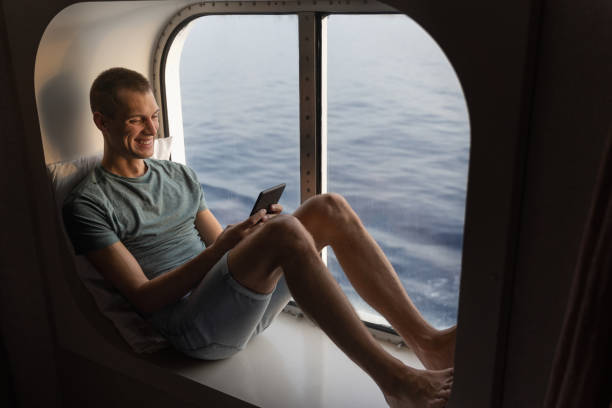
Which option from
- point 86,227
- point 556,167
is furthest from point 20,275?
point 556,167

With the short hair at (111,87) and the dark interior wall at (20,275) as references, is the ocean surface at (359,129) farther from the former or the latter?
the dark interior wall at (20,275)

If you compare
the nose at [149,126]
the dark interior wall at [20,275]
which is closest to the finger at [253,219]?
the nose at [149,126]

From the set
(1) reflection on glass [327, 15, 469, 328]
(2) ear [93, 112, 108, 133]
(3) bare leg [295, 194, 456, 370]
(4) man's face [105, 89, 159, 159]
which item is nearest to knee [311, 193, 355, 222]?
(3) bare leg [295, 194, 456, 370]

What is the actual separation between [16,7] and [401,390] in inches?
68.4

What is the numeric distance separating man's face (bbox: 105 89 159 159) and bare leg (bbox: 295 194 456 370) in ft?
2.04

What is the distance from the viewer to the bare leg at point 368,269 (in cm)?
165

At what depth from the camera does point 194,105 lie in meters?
2.93

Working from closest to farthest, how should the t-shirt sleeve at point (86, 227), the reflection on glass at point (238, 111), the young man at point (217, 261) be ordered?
the young man at point (217, 261) → the t-shirt sleeve at point (86, 227) → the reflection on glass at point (238, 111)

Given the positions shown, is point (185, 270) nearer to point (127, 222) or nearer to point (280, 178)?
point (127, 222)

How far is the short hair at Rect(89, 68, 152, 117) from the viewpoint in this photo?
1.90 m

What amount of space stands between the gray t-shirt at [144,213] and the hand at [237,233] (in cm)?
31

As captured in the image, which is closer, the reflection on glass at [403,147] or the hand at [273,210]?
the hand at [273,210]

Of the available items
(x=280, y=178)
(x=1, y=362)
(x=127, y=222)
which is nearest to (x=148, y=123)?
(x=127, y=222)

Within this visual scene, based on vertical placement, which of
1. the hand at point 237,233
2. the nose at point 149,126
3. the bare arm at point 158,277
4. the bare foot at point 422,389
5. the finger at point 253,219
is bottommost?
the bare foot at point 422,389
